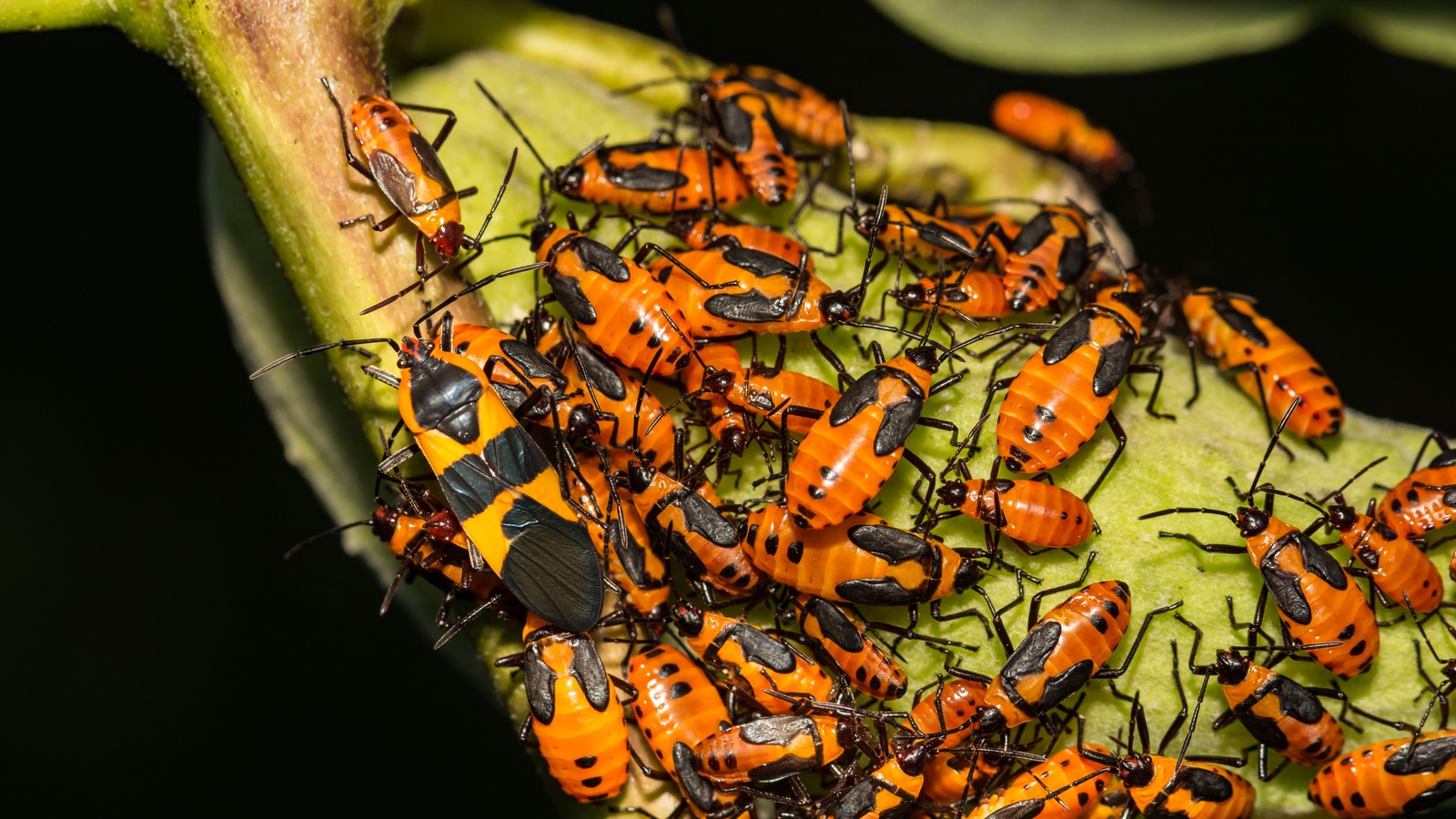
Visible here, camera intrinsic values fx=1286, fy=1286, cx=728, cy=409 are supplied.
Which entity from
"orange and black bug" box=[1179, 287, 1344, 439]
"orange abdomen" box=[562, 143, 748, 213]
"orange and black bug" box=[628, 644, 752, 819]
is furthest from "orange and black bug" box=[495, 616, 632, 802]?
"orange and black bug" box=[1179, 287, 1344, 439]

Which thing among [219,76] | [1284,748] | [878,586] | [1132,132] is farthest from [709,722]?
[1132,132]

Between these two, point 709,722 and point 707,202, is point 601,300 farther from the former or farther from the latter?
point 709,722

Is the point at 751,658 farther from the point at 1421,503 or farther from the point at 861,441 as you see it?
the point at 1421,503

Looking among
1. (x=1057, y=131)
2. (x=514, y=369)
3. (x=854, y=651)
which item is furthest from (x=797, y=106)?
(x=1057, y=131)

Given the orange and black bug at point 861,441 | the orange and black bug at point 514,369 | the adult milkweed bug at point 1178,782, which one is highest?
the orange and black bug at point 514,369

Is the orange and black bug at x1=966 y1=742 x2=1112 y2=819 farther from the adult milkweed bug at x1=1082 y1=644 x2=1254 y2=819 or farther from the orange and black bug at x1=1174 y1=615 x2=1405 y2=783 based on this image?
the orange and black bug at x1=1174 y1=615 x2=1405 y2=783

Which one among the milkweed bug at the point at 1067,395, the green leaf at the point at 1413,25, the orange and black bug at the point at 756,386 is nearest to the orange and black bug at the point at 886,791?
the milkweed bug at the point at 1067,395

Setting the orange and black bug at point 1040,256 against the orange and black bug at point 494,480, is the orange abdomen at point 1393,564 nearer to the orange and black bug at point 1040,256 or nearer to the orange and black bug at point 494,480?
the orange and black bug at point 1040,256
